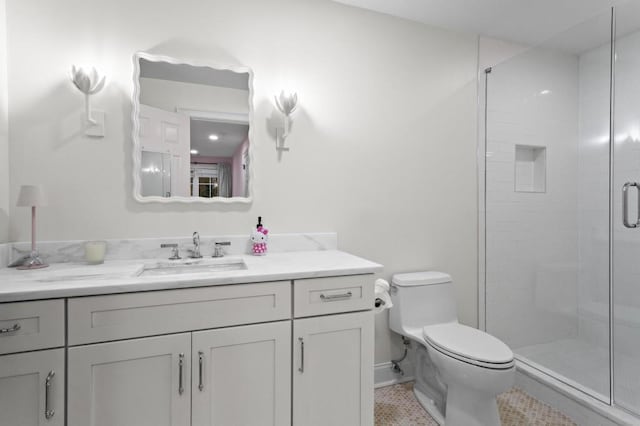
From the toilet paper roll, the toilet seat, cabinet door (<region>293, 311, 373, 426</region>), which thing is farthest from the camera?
the toilet paper roll

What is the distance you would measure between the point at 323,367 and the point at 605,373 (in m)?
1.88

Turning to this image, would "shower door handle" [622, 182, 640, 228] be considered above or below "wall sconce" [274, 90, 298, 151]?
below

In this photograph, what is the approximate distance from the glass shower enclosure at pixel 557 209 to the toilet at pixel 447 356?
2.03 ft

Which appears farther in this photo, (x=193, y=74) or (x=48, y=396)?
(x=193, y=74)

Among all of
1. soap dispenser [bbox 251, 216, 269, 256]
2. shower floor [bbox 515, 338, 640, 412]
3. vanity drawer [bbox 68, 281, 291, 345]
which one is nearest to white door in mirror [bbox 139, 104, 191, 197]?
soap dispenser [bbox 251, 216, 269, 256]

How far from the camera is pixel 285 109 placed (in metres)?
1.86

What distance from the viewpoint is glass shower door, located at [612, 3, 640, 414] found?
1931 mm

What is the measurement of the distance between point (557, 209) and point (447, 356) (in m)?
1.53

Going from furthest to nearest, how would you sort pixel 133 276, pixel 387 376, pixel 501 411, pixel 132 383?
1. pixel 387 376
2. pixel 501 411
3. pixel 133 276
4. pixel 132 383

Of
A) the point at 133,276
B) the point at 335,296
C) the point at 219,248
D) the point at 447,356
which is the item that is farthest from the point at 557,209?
the point at 133,276

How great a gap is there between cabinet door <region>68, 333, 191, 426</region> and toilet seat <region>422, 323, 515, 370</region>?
1.22 m

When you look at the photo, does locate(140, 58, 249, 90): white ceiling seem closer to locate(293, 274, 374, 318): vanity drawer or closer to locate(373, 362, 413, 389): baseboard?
locate(293, 274, 374, 318): vanity drawer

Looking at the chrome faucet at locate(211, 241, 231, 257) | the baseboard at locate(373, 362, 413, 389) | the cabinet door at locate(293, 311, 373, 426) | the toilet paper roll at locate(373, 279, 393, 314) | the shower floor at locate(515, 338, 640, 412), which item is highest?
the chrome faucet at locate(211, 241, 231, 257)

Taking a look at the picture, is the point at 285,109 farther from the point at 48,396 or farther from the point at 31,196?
the point at 48,396
